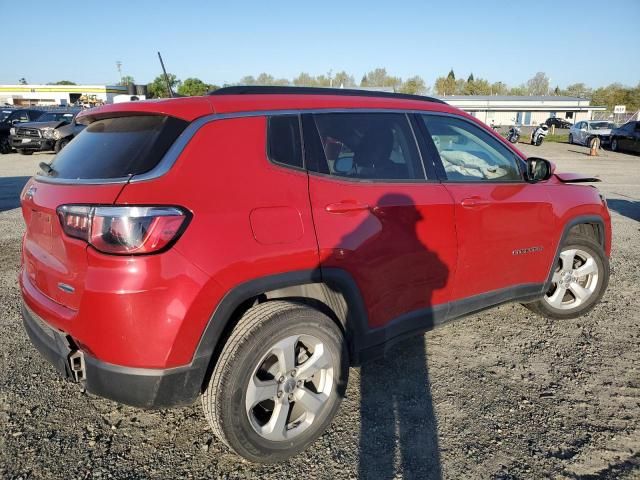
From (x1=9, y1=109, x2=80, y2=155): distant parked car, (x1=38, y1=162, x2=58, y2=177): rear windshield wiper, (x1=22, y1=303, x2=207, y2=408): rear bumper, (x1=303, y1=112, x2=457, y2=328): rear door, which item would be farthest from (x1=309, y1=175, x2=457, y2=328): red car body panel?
(x1=9, y1=109, x2=80, y2=155): distant parked car

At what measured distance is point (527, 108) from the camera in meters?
65.3

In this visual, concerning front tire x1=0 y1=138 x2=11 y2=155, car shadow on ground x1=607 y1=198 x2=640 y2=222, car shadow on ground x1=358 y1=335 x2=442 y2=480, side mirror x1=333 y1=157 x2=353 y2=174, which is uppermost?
side mirror x1=333 y1=157 x2=353 y2=174

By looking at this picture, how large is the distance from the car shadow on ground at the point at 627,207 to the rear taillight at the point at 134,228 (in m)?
8.75

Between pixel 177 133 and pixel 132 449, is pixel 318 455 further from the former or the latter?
pixel 177 133

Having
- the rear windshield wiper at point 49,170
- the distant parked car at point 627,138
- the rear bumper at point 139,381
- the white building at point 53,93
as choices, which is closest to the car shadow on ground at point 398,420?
the rear bumper at point 139,381

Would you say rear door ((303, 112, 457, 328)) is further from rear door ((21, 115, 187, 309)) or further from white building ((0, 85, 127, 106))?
white building ((0, 85, 127, 106))

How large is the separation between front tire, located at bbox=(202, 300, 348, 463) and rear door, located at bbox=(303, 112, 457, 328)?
12.9 inches

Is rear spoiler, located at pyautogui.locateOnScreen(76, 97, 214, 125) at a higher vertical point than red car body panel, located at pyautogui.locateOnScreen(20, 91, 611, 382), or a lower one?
higher

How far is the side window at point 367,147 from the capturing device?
8.80 ft

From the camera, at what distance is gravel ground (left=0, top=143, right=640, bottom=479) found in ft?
8.07

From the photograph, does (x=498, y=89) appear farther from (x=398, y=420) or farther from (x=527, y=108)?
(x=398, y=420)

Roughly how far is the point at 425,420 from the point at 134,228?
1.95 m

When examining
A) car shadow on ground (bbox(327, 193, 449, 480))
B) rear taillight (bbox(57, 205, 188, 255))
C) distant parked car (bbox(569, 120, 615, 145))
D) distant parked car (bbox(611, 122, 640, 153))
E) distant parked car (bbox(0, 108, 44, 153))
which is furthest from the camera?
distant parked car (bbox(569, 120, 615, 145))

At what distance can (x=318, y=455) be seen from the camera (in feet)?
8.45
